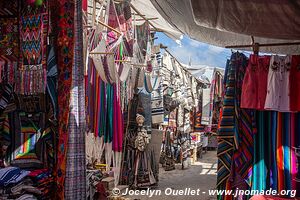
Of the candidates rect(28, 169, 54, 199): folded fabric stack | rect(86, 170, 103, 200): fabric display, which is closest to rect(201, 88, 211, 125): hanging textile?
rect(86, 170, 103, 200): fabric display

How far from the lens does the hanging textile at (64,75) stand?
8.36ft

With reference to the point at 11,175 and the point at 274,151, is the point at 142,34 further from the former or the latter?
the point at 11,175

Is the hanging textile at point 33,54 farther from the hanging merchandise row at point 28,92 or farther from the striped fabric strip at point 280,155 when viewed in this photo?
the striped fabric strip at point 280,155

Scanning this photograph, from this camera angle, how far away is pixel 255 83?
312cm

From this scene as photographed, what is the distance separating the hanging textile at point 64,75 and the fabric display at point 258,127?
1536 mm

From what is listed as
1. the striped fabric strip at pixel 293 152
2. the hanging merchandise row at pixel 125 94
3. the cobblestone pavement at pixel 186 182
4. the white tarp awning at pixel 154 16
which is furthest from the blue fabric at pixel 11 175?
the white tarp awning at pixel 154 16

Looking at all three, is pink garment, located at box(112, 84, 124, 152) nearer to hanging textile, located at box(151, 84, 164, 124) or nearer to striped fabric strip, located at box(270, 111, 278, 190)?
striped fabric strip, located at box(270, 111, 278, 190)

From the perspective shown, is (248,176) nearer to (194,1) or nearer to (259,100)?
(259,100)

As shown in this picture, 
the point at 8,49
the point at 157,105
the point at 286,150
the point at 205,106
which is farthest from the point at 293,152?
the point at 205,106

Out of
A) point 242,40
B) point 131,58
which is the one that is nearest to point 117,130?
point 131,58

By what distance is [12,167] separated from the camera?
2535mm

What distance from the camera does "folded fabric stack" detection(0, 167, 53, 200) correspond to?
2295mm

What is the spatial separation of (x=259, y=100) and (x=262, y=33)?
705 millimetres

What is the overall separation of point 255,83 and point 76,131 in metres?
1.74
